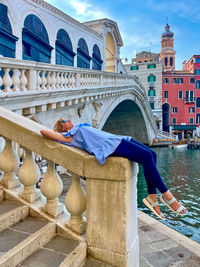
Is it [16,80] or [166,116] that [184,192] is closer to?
Answer: [16,80]

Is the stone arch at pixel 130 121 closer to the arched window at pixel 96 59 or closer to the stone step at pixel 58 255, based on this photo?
the arched window at pixel 96 59

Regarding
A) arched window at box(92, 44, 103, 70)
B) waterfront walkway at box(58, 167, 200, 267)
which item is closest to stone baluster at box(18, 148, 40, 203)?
waterfront walkway at box(58, 167, 200, 267)

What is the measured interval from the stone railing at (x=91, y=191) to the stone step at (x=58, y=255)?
0.12 meters

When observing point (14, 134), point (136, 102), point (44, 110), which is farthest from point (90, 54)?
point (14, 134)

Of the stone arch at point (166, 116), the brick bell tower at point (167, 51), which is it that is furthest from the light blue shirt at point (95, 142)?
the brick bell tower at point (167, 51)

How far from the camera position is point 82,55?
13414 mm

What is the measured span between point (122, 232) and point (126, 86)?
509 inches

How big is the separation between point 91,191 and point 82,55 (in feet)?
41.7

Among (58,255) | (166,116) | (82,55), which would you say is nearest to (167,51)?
(166,116)

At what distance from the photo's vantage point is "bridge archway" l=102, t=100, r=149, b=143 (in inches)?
781

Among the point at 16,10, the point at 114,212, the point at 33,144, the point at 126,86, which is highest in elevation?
the point at 16,10

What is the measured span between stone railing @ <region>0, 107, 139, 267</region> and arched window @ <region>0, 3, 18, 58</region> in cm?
696

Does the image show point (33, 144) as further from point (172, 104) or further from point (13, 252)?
point (172, 104)

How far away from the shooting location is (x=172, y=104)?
118 ft
